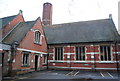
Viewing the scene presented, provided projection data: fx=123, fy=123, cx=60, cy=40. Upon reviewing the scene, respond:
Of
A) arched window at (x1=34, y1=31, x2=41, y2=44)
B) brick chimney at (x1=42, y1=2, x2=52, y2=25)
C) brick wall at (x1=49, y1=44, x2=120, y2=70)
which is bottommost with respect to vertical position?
brick wall at (x1=49, y1=44, x2=120, y2=70)

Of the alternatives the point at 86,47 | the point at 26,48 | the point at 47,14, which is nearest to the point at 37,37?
the point at 26,48

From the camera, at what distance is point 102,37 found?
19.1 m

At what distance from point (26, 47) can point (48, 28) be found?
11601 millimetres

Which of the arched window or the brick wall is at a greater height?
the arched window

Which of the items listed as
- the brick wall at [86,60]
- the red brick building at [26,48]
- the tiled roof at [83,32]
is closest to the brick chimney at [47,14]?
the tiled roof at [83,32]

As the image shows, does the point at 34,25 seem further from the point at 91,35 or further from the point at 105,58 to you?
the point at 105,58

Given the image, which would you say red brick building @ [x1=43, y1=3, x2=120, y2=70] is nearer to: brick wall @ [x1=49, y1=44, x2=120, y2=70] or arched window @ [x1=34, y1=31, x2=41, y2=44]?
brick wall @ [x1=49, y1=44, x2=120, y2=70]

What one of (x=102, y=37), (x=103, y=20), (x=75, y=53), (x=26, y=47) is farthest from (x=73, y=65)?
(x=103, y=20)

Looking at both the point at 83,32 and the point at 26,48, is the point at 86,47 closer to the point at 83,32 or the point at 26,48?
the point at 83,32

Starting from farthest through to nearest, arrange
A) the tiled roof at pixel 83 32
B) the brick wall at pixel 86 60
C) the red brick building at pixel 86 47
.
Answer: the tiled roof at pixel 83 32 → the red brick building at pixel 86 47 → the brick wall at pixel 86 60

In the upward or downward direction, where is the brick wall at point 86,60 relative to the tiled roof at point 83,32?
downward

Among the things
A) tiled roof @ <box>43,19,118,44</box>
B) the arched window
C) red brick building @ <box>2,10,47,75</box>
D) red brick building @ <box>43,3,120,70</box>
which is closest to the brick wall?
red brick building @ <box>43,3,120,70</box>

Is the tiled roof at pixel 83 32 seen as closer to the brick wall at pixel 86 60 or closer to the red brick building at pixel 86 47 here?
the red brick building at pixel 86 47

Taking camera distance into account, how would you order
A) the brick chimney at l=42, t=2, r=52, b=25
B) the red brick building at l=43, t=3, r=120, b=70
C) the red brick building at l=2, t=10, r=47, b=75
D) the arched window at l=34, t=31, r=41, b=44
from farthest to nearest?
1. the brick chimney at l=42, t=2, r=52, b=25
2. the red brick building at l=43, t=3, r=120, b=70
3. the arched window at l=34, t=31, r=41, b=44
4. the red brick building at l=2, t=10, r=47, b=75
